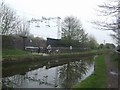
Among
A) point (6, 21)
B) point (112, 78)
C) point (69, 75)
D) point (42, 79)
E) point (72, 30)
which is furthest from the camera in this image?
point (72, 30)

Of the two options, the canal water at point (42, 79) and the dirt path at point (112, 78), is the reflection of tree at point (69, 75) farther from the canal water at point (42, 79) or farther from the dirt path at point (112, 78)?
the dirt path at point (112, 78)

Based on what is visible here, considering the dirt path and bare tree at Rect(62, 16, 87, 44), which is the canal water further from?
bare tree at Rect(62, 16, 87, 44)

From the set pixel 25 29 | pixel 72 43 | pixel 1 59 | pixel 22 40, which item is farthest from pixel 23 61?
pixel 25 29

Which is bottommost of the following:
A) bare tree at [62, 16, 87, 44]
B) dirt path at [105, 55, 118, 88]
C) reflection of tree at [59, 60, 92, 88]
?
reflection of tree at [59, 60, 92, 88]

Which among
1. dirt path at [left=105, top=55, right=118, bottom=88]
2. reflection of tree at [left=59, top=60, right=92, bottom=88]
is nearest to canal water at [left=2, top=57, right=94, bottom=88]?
reflection of tree at [left=59, top=60, right=92, bottom=88]

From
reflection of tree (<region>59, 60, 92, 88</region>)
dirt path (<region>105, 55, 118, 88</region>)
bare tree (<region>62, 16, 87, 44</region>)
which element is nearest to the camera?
dirt path (<region>105, 55, 118, 88</region>)

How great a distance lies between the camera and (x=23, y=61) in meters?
33.1

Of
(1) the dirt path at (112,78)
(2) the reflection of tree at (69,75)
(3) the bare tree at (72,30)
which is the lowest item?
(2) the reflection of tree at (69,75)

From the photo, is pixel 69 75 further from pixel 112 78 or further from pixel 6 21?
pixel 6 21

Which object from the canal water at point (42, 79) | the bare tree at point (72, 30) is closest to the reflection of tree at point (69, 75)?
the canal water at point (42, 79)

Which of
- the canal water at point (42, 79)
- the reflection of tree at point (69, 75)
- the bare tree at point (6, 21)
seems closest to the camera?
the canal water at point (42, 79)

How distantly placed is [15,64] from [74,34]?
3918cm

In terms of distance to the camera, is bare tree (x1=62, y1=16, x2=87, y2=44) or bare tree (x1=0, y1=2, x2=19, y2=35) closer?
bare tree (x1=0, y1=2, x2=19, y2=35)

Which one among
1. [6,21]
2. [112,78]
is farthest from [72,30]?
[112,78]
